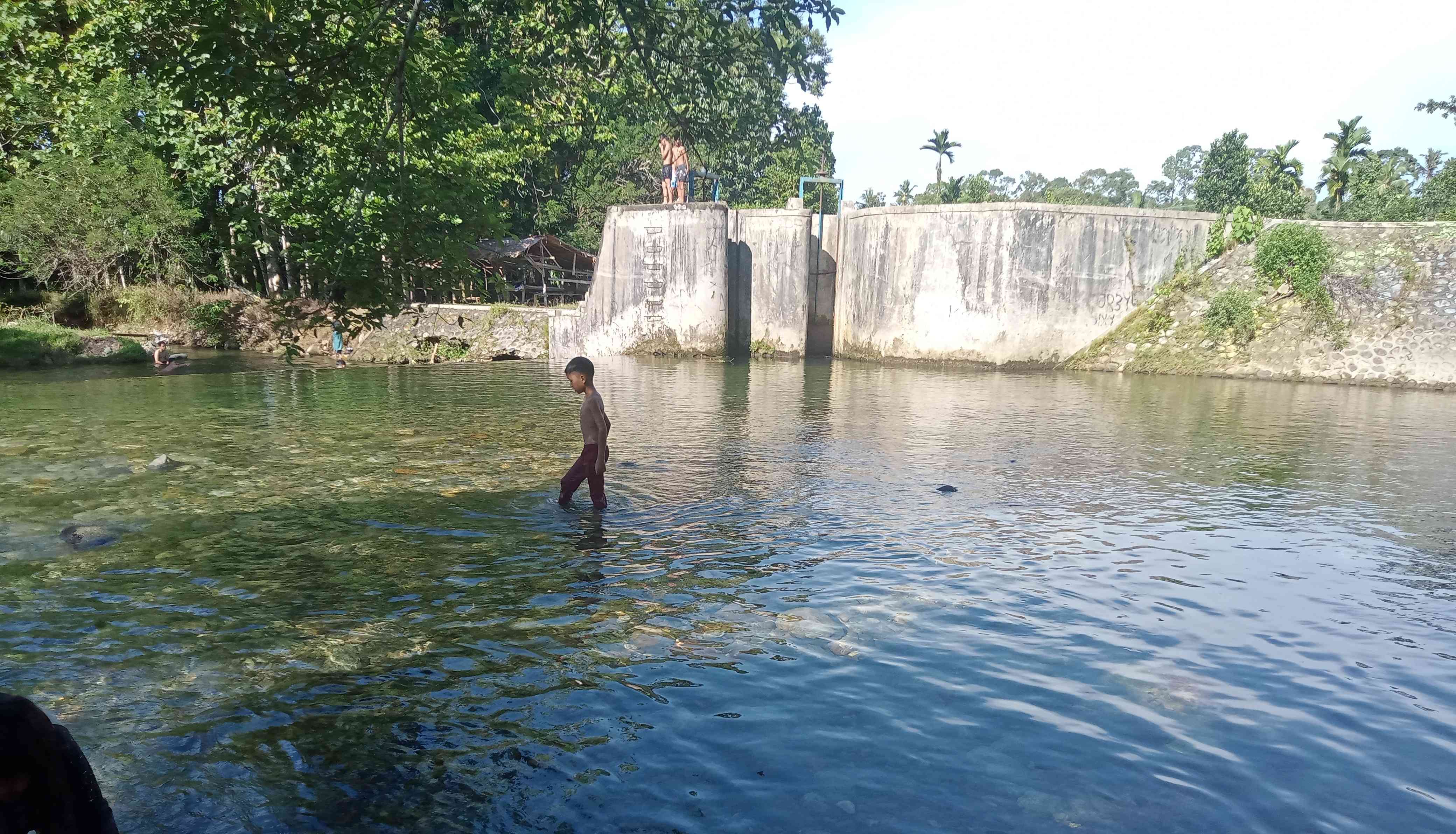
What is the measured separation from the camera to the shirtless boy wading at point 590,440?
26.3 ft

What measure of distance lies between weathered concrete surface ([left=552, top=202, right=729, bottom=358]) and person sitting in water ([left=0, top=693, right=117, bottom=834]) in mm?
21861

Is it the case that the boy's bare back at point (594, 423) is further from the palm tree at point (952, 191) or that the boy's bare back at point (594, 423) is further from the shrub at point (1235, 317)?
the palm tree at point (952, 191)

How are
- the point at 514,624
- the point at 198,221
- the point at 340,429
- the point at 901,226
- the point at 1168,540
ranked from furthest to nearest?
the point at 198,221 → the point at 901,226 → the point at 340,429 → the point at 1168,540 → the point at 514,624

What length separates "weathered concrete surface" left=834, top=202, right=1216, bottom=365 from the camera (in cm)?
2325

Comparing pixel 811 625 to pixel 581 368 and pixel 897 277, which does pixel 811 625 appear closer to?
pixel 581 368

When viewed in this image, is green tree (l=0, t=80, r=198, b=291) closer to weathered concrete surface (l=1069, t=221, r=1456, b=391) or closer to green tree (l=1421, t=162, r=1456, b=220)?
weathered concrete surface (l=1069, t=221, r=1456, b=391)

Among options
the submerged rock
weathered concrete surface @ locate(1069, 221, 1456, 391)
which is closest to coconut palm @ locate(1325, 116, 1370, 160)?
weathered concrete surface @ locate(1069, 221, 1456, 391)

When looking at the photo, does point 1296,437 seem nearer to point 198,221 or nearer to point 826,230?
point 826,230

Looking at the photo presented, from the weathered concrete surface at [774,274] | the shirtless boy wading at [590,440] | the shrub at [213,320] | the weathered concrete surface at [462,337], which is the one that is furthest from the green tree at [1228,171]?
the shirtless boy wading at [590,440]

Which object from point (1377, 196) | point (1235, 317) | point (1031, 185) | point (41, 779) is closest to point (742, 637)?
point (41, 779)

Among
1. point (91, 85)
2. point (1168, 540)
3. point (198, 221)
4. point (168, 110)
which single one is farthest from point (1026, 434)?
point (198, 221)

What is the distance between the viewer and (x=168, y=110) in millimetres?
22359

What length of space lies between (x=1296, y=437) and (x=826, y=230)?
1444cm

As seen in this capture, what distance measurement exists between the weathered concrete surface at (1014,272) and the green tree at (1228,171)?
25.9 m
